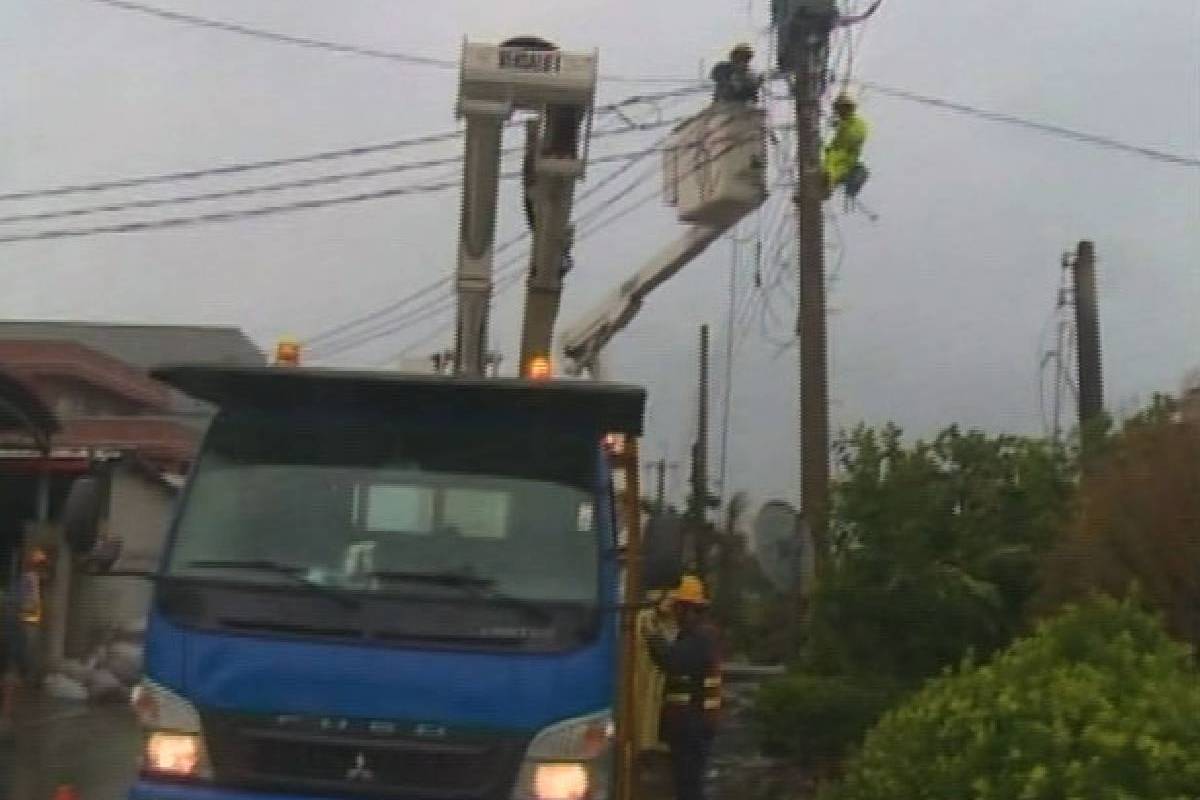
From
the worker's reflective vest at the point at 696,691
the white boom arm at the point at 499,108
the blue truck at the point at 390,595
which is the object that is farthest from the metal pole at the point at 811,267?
the blue truck at the point at 390,595

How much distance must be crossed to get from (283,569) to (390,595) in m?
0.46

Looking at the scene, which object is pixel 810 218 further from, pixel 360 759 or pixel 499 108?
pixel 360 759

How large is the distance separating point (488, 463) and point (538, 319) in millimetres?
5187

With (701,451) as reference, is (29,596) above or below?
below

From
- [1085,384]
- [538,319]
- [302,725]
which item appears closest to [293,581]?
[302,725]

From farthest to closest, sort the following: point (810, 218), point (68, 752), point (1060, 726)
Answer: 1. point (810, 218)
2. point (68, 752)
3. point (1060, 726)

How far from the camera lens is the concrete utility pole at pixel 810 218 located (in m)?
19.3

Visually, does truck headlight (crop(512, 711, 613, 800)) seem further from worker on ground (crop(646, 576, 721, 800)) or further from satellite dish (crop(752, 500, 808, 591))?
satellite dish (crop(752, 500, 808, 591))

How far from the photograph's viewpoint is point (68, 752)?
16344 mm

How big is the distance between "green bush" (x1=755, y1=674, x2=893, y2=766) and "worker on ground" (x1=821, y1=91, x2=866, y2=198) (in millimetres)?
→ 6034

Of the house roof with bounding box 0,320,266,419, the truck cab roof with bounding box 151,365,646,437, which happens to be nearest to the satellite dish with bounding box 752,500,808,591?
the truck cab roof with bounding box 151,365,646,437

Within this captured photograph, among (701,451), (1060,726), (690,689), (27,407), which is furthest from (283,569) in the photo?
(701,451)

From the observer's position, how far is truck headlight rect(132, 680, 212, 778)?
23.7ft

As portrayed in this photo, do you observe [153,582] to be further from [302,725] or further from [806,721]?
[806,721]
